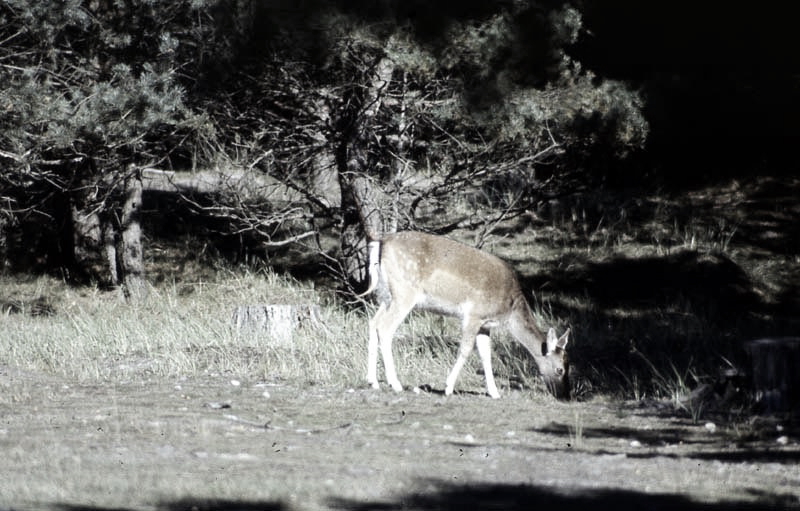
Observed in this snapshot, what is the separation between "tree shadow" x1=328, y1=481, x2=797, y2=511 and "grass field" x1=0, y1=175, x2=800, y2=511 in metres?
0.02

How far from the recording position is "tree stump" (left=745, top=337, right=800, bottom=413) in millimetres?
11672

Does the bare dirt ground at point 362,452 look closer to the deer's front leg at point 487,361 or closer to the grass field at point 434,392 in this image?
the grass field at point 434,392

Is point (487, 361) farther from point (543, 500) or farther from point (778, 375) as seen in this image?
point (543, 500)

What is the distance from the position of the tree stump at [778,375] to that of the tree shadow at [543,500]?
4.76 m

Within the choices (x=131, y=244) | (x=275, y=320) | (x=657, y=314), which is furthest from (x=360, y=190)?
(x=131, y=244)

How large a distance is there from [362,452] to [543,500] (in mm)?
2122

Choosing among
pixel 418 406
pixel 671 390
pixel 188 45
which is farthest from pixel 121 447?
pixel 188 45

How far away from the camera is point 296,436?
9516 millimetres

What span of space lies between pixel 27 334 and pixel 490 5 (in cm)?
817

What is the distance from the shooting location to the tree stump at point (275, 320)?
56.0 ft

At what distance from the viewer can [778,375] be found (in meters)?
11.7

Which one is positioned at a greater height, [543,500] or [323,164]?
[323,164]

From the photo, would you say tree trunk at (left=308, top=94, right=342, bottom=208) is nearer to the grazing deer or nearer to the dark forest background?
the dark forest background

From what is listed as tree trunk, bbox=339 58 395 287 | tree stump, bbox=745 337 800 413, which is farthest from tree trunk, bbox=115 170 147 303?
tree stump, bbox=745 337 800 413
